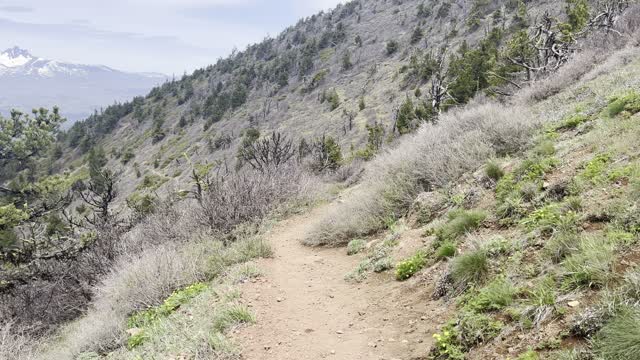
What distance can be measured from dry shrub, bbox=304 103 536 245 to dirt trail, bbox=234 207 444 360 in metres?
1.49

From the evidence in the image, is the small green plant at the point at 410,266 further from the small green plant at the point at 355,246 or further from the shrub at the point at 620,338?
the shrub at the point at 620,338

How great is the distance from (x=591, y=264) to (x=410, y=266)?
2918mm

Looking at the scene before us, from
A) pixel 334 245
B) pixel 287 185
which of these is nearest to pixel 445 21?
pixel 287 185

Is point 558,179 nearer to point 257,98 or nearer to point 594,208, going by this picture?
point 594,208

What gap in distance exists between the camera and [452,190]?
8.38 metres

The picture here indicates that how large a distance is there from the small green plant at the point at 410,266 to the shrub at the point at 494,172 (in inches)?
77.6

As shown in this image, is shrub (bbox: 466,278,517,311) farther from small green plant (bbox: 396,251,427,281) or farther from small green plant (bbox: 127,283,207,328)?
small green plant (bbox: 127,283,207,328)

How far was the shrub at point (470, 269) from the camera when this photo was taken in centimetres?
517

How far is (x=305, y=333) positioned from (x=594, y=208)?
3.59m

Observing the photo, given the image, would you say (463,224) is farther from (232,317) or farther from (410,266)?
(232,317)

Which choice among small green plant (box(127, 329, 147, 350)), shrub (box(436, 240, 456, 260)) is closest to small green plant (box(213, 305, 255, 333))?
small green plant (box(127, 329, 147, 350))

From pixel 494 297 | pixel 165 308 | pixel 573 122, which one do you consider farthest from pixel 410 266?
pixel 573 122

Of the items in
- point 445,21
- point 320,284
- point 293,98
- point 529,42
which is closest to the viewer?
point 320,284

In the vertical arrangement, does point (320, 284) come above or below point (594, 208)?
below
